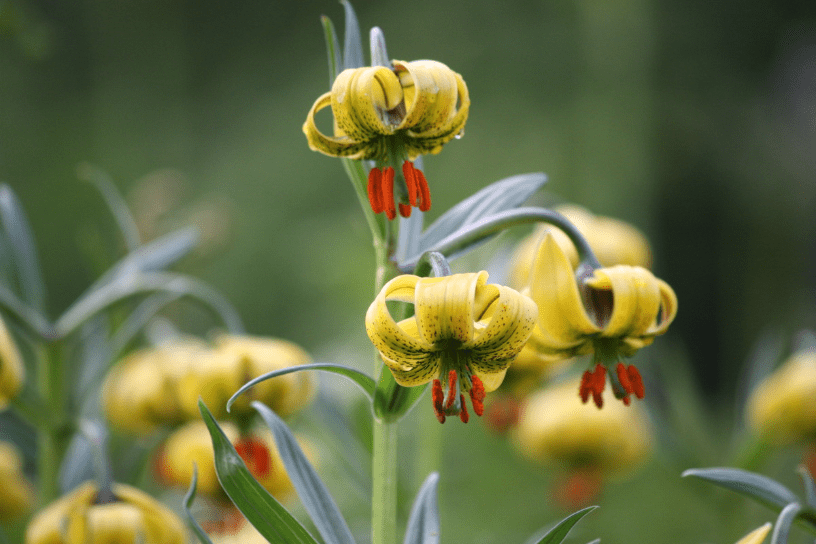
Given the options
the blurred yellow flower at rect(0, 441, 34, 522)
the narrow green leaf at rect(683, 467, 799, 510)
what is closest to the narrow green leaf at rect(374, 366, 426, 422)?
the narrow green leaf at rect(683, 467, 799, 510)

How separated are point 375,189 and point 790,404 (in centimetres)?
61

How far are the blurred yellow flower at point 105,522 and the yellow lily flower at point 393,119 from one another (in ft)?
1.08

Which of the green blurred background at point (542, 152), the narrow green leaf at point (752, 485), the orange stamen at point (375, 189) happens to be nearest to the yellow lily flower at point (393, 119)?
the orange stamen at point (375, 189)

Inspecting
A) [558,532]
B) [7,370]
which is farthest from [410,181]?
[7,370]

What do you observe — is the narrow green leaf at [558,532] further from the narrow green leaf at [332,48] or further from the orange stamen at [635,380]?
the narrow green leaf at [332,48]

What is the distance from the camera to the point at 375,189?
45cm

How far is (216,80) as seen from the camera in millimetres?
4301

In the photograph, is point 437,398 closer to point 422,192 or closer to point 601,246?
point 422,192

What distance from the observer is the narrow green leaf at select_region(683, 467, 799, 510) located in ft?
1.49

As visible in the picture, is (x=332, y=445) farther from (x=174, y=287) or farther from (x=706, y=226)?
(x=706, y=226)

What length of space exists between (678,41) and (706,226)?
2.83ft

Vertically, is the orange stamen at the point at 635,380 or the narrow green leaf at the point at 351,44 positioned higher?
the narrow green leaf at the point at 351,44

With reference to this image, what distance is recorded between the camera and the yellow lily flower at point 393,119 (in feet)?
1.34

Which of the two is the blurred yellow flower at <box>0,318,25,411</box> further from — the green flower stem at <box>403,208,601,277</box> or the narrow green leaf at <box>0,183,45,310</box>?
the green flower stem at <box>403,208,601,277</box>
